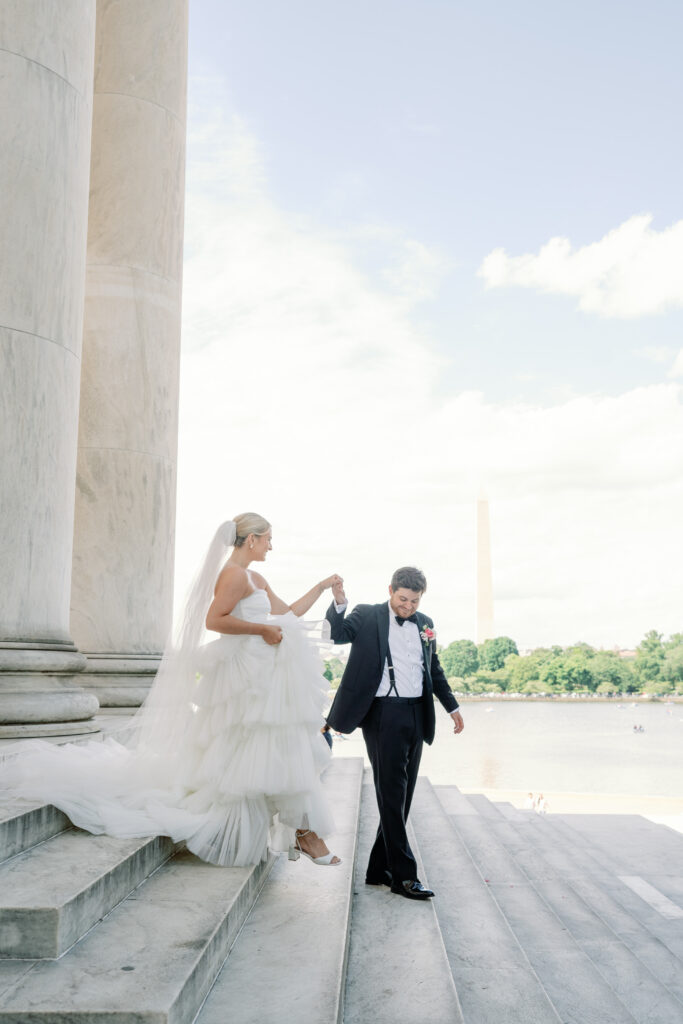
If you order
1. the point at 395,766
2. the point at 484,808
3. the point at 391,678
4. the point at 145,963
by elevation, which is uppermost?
the point at 391,678

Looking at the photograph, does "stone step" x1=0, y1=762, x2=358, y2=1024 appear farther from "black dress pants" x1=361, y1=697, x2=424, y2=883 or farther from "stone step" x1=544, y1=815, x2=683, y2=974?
"stone step" x1=544, y1=815, x2=683, y2=974

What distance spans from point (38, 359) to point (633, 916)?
1768 centimetres

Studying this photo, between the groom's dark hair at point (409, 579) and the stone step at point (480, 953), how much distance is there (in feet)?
16.4

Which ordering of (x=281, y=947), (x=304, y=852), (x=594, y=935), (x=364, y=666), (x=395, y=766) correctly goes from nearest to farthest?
(x=281, y=947) → (x=304, y=852) → (x=395, y=766) → (x=364, y=666) → (x=594, y=935)

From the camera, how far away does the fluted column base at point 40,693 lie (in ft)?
48.6

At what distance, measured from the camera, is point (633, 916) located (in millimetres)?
20969

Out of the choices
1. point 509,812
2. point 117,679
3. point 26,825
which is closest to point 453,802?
point 509,812

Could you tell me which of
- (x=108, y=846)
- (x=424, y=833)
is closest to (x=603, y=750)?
(x=424, y=833)

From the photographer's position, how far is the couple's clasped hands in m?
13.2

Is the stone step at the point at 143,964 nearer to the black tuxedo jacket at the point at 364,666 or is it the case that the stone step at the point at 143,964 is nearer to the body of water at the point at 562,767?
the black tuxedo jacket at the point at 364,666

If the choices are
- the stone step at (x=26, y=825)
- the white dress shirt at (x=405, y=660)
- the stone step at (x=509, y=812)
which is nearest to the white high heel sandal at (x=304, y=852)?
the white dress shirt at (x=405, y=660)

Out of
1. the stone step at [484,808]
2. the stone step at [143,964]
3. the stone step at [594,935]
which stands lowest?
the stone step at [484,808]

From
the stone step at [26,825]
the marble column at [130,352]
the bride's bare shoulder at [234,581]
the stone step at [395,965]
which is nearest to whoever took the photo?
the stone step at [395,965]

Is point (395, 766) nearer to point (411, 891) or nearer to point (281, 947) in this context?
point (411, 891)
